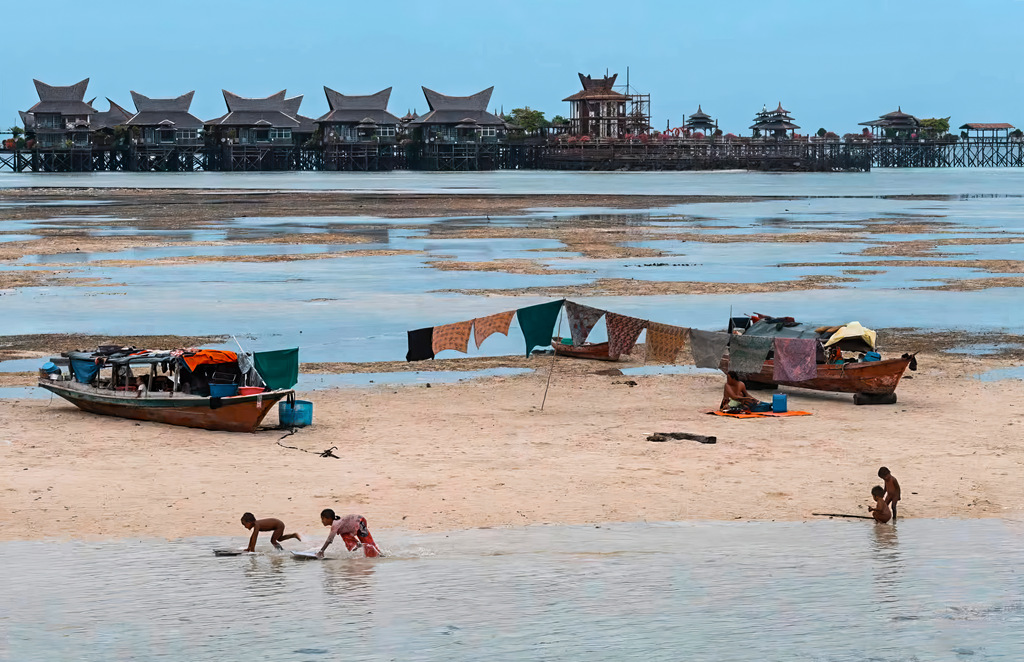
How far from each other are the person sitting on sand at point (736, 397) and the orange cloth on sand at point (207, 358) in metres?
7.23

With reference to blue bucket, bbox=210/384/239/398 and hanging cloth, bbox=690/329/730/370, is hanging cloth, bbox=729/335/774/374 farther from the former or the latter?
blue bucket, bbox=210/384/239/398

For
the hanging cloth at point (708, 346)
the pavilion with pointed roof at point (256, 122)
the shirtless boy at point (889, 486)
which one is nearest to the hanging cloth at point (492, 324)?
the hanging cloth at point (708, 346)

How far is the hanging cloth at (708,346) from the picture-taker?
21.9 m

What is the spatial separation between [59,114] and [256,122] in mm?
25544

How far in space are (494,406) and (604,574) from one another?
815cm

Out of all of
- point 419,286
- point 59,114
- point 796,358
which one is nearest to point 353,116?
point 59,114

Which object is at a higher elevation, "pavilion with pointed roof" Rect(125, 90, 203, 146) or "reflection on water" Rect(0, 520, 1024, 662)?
"pavilion with pointed roof" Rect(125, 90, 203, 146)

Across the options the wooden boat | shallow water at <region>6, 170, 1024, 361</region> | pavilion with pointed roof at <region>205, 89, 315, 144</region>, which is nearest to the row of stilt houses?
pavilion with pointed roof at <region>205, 89, 315, 144</region>

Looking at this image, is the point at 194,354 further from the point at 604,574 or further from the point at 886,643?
the point at 886,643

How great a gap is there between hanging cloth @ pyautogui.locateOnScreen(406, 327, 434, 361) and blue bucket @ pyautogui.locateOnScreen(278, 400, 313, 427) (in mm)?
2471

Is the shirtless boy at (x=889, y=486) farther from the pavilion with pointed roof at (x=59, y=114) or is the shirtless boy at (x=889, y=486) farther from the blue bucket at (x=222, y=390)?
the pavilion with pointed roof at (x=59, y=114)

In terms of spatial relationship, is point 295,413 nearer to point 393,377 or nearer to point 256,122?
point 393,377

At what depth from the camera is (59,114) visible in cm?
17375

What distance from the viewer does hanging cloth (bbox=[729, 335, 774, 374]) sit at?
869 inches
